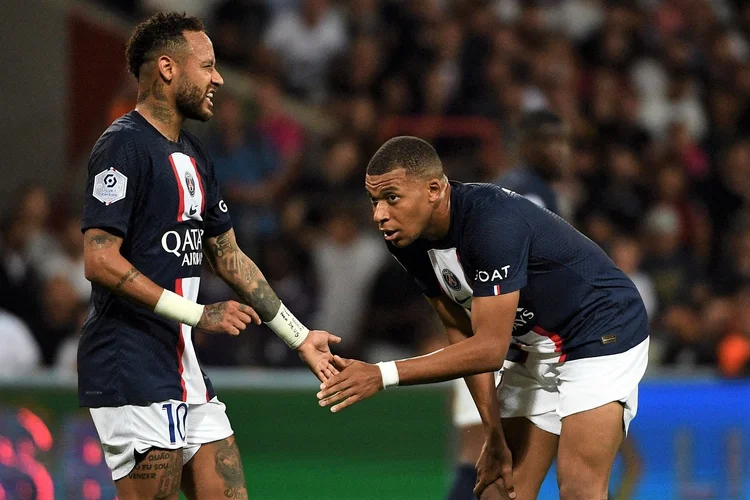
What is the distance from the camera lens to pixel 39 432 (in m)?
7.64

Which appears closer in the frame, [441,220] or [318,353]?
[441,220]

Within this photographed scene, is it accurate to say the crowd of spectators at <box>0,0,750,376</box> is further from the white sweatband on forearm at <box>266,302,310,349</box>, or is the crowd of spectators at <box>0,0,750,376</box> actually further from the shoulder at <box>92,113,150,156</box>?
the shoulder at <box>92,113,150,156</box>

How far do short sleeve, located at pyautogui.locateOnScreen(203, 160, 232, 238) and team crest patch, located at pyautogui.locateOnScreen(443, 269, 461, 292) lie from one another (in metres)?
0.93

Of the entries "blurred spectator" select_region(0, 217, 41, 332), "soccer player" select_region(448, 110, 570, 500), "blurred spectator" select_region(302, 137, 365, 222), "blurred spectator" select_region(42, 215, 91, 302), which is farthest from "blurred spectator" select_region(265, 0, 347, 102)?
"soccer player" select_region(448, 110, 570, 500)

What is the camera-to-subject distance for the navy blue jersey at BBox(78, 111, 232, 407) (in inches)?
173

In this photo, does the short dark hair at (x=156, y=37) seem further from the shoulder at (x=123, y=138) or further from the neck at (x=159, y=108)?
the shoulder at (x=123, y=138)

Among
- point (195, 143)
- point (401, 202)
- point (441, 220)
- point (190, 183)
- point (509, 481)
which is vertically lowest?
point (509, 481)

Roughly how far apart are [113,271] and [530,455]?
6.76 ft

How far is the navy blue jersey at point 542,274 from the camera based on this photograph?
15.5ft

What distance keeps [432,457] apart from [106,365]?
156 inches

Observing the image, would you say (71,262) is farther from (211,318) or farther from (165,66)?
(211,318)

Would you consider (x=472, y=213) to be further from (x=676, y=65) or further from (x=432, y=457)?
(x=676, y=65)

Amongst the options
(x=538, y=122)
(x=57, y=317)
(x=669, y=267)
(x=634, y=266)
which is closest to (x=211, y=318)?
(x=538, y=122)

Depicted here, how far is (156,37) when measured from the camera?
461cm
